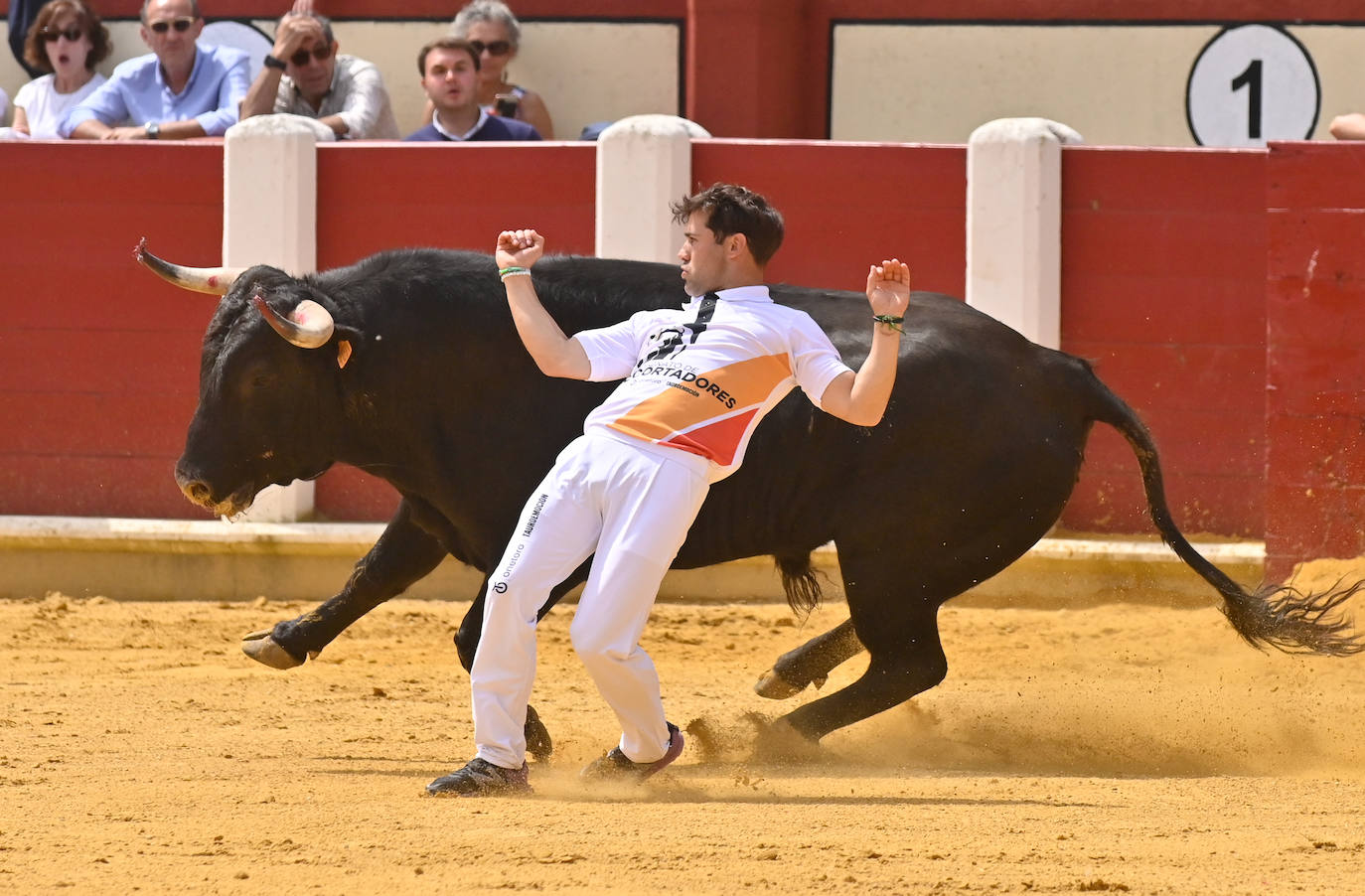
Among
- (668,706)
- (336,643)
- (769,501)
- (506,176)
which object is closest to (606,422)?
(769,501)

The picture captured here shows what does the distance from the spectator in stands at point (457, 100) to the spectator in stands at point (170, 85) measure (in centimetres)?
95

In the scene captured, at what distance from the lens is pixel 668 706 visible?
19.4 ft

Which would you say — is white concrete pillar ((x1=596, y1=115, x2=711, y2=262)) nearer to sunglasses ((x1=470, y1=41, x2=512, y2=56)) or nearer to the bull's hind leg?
sunglasses ((x1=470, y1=41, x2=512, y2=56))

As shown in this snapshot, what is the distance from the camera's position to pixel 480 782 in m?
4.19

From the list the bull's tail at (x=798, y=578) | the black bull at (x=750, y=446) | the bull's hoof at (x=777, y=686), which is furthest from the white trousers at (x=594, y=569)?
the bull's hoof at (x=777, y=686)

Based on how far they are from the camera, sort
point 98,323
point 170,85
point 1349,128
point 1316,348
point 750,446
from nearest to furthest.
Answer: point 750,446 → point 1316,348 → point 1349,128 → point 98,323 → point 170,85

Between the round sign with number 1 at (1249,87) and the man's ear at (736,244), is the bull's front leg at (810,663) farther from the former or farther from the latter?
the round sign with number 1 at (1249,87)

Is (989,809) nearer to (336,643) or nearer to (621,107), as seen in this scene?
(336,643)

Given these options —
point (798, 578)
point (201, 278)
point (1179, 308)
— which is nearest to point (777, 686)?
point (798, 578)

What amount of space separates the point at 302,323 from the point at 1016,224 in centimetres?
350

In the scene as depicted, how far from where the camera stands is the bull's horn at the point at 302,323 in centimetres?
470

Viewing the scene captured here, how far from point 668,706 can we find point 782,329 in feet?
6.36

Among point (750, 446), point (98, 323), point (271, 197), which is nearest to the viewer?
point (750, 446)

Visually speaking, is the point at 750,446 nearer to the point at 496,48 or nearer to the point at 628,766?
the point at 628,766
